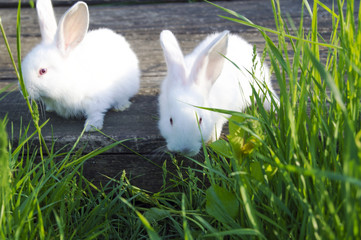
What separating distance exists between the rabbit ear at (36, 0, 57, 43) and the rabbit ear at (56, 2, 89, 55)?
4.3 inches

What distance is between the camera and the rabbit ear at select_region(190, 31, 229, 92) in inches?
95.0

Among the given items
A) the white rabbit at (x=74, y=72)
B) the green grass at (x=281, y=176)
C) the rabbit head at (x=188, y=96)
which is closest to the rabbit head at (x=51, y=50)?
the white rabbit at (x=74, y=72)

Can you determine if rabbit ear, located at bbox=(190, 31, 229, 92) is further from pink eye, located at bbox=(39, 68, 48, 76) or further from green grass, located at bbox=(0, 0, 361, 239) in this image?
pink eye, located at bbox=(39, 68, 48, 76)

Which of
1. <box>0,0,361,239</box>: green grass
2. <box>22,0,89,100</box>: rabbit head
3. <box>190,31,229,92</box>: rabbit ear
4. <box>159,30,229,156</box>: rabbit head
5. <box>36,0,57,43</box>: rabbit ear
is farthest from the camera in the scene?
<box>36,0,57,43</box>: rabbit ear

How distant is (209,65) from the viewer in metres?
2.52

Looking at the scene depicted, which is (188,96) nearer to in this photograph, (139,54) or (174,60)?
(174,60)

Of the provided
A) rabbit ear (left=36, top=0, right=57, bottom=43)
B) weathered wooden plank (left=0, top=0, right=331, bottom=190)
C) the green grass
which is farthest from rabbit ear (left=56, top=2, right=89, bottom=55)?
the green grass

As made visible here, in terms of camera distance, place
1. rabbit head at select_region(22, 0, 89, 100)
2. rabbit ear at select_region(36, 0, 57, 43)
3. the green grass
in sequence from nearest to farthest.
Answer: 1. the green grass
2. rabbit head at select_region(22, 0, 89, 100)
3. rabbit ear at select_region(36, 0, 57, 43)

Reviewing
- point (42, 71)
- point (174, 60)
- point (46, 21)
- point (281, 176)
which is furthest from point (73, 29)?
point (281, 176)

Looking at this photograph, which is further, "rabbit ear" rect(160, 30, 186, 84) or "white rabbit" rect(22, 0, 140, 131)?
"white rabbit" rect(22, 0, 140, 131)

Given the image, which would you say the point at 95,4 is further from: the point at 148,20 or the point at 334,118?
the point at 334,118

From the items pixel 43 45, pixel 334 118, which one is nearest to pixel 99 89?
pixel 43 45

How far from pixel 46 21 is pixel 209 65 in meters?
1.05

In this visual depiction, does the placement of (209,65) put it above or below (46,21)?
below
